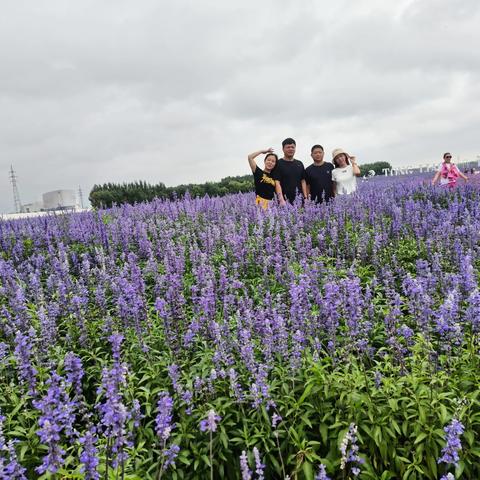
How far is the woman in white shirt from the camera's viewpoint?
37.2ft

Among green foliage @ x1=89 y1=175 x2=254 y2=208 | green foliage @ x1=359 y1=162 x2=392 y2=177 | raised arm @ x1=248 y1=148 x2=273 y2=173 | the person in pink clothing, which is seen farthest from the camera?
green foliage @ x1=359 y1=162 x2=392 y2=177

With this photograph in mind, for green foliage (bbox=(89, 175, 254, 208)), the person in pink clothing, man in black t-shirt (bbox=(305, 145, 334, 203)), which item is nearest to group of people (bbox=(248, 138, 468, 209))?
man in black t-shirt (bbox=(305, 145, 334, 203))

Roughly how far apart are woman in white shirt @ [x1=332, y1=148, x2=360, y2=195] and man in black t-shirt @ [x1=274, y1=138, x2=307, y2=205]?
0.78 metres

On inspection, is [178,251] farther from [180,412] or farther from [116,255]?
[180,412]

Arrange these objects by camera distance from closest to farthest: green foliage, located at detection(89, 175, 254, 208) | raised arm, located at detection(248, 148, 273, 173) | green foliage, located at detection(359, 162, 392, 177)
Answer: raised arm, located at detection(248, 148, 273, 173) < green foliage, located at detection(89, 175, 254, 208) < green foliage, located at detection(359, 162, 392, 177)

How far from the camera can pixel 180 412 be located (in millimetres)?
4105

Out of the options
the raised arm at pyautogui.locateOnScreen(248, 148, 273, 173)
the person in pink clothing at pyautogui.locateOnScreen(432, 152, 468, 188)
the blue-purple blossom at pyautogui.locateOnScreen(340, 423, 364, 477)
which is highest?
the raised arm at pyautogui.locateOnScreen(248, 148, 273, 173)

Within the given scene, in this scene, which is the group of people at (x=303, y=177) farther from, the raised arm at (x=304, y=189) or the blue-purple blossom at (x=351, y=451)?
the blue-purple blossom at (x=351, y=451)

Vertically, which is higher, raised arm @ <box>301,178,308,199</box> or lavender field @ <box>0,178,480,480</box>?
raised arm @ <box>301,178,308,199</box>

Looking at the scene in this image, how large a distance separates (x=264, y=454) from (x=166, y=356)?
5.02 ft

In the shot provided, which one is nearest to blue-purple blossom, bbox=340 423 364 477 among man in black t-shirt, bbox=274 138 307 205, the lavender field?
the lavender field

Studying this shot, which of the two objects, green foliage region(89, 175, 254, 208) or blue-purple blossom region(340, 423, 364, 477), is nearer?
blue-purple blossom region(340, 423, 364, 477)

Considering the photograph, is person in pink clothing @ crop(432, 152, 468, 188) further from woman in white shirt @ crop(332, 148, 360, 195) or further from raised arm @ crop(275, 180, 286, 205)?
raised arm @ crop(275, 180, 286, 205)

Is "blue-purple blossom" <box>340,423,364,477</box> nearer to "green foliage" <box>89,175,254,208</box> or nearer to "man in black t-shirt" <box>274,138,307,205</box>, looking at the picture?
"man in black t-shirt" <box>274,138,307,205</box>
